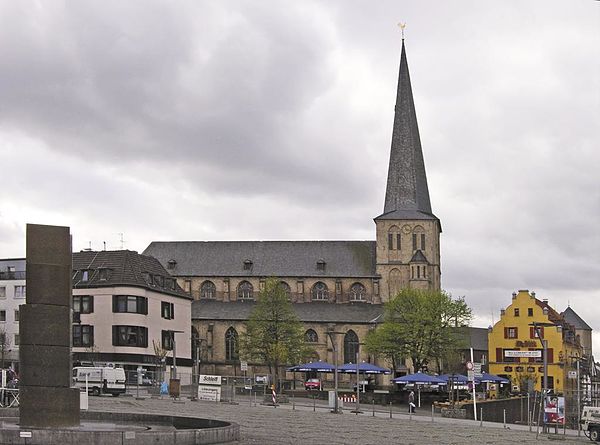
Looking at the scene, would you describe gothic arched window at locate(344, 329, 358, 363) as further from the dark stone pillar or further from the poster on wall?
the dark stone pillar

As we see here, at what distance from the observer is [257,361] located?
113 metres

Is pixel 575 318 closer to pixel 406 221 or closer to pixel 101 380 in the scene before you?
pixel 406 221

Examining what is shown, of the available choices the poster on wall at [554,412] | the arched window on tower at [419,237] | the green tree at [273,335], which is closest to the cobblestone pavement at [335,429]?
the poster on wall at [554,412]

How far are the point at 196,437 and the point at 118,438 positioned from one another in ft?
8.77

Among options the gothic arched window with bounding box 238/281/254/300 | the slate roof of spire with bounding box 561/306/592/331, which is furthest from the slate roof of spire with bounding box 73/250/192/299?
the slate roof of spire with bounding box 561/306/592/331

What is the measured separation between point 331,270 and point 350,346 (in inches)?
490

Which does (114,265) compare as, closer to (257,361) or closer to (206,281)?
(257,361)

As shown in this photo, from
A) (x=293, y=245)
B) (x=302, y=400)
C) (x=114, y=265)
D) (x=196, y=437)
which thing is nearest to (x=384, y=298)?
(x=293, y=245)

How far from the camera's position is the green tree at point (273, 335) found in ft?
354

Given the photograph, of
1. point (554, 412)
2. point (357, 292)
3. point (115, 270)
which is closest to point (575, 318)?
point (357, 292)

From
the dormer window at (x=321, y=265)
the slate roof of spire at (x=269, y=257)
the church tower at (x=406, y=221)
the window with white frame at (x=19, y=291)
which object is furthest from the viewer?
the dormer window at (x=321, y=265)

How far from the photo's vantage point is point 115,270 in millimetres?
95938

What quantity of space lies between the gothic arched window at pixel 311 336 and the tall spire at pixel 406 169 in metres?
15.9

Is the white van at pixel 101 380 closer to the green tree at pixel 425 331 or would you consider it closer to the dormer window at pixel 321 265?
the green tree at pixel 425 331
